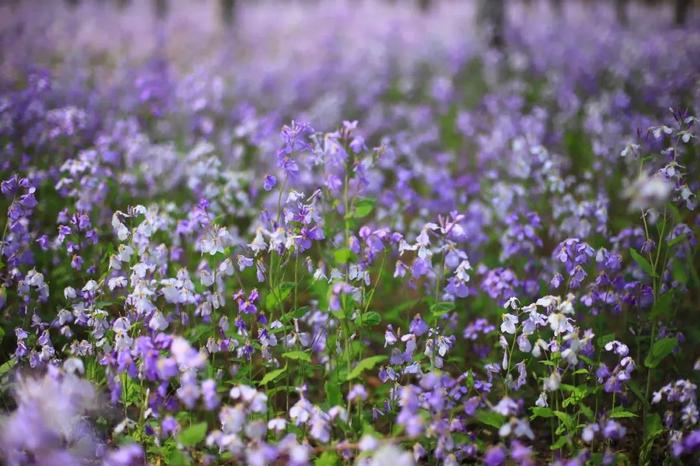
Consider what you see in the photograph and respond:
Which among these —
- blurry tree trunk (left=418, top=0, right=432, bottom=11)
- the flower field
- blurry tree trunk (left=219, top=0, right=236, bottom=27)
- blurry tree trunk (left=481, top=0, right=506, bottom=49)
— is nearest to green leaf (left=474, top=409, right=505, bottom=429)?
the flower field

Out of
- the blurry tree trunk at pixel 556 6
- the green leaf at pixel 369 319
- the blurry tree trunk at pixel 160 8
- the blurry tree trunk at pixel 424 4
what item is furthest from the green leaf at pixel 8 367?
the blurry tree trunk at pixel 424 4

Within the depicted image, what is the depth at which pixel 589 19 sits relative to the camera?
14695mm

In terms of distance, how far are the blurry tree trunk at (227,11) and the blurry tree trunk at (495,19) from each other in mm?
6041

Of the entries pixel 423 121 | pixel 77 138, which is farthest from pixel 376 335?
pixel 423 121

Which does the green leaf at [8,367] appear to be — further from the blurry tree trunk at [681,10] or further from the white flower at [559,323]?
the blurry tree trunk at [681,10]

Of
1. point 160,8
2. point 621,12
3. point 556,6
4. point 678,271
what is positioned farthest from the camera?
point 556,6

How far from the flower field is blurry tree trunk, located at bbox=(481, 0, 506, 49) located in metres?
1.05

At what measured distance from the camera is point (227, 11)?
1302 centimetres

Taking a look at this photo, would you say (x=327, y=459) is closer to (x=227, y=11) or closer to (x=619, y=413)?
(x=619, y=413)

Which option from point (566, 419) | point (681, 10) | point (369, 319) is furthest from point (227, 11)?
point (566, 419)

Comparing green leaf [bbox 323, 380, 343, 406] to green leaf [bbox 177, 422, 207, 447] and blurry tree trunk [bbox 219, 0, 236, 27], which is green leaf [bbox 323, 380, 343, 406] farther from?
blurry tree trunk [bbox 219, 0, 236, 27]

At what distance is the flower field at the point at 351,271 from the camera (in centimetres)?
216

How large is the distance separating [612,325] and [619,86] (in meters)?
4.22

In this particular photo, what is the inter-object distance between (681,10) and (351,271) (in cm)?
1424
